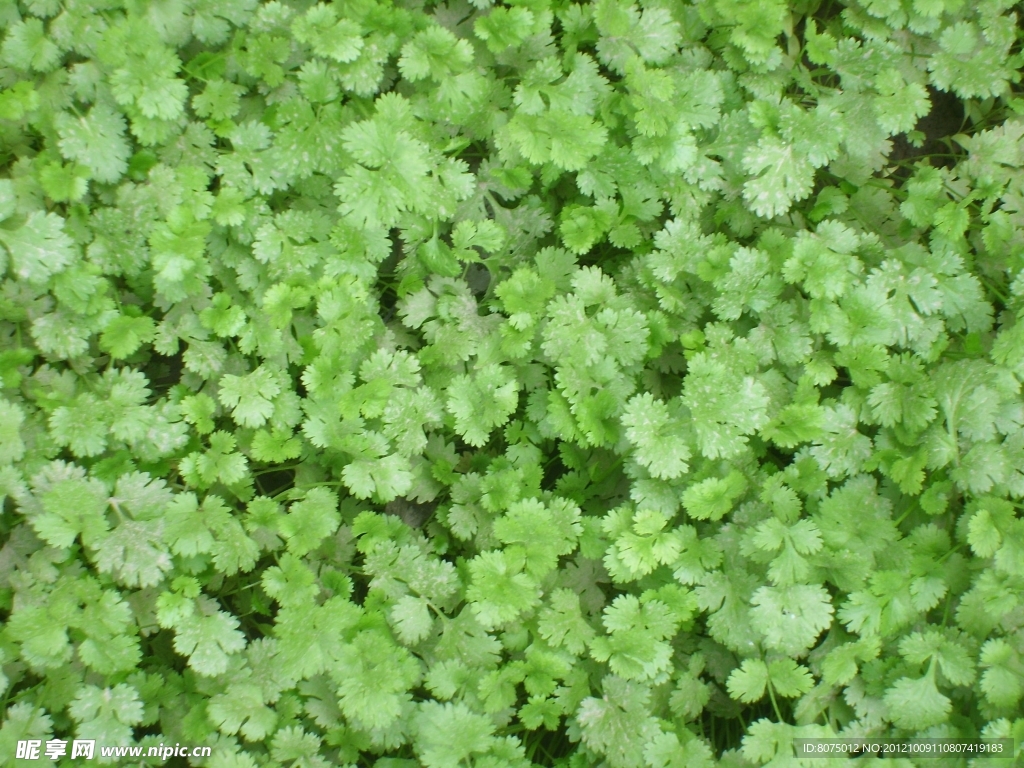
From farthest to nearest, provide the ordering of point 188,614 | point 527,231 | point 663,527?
1. point 527,231
2. point 663,527
3. point 188,614

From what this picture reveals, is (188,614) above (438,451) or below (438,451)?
below

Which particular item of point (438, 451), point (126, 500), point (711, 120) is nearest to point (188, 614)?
point (126, 500)

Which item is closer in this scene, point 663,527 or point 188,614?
point 188,614

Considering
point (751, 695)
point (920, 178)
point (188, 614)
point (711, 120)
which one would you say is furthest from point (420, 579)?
point (920, 178)

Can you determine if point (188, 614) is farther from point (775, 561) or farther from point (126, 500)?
point (775, 561)

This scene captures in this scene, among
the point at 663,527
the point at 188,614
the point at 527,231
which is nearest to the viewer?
the point at 188,614

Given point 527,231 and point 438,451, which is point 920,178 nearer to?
point 527,231

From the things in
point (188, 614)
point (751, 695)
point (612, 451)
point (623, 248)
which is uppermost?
point (623, 248)
